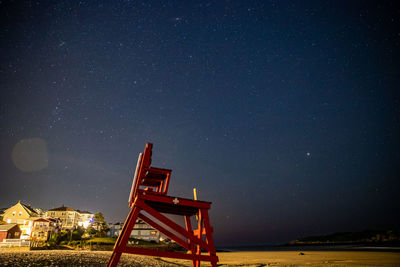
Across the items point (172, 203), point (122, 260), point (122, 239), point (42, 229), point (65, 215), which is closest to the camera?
point (122, 239)

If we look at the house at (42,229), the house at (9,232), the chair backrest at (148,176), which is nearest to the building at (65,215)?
the house at (42,229)

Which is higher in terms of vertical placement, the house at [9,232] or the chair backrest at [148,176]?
the chair backrest at [148,176]

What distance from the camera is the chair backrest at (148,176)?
5125mm

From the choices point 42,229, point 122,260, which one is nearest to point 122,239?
point 122,260

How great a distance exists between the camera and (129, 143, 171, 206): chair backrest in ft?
16.8

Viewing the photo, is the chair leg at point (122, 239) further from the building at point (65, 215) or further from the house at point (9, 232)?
the building at point (65, 215)

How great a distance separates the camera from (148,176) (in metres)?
5.72

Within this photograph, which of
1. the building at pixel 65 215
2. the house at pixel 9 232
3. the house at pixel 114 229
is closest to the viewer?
the house at pixel 9 232

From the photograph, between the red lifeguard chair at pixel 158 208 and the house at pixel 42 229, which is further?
the house at pixel 42 229

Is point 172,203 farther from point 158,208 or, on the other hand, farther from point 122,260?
point 122,260

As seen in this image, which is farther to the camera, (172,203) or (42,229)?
(42,229)

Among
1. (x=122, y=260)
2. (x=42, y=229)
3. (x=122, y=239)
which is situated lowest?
(x=42, y=229)

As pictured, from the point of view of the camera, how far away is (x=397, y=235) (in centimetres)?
13500

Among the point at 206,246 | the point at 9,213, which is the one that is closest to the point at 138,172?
the point at 206,246
